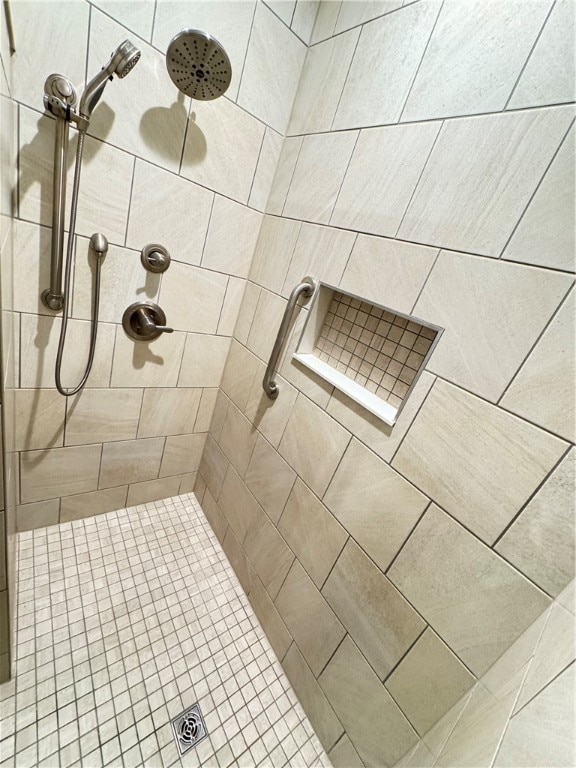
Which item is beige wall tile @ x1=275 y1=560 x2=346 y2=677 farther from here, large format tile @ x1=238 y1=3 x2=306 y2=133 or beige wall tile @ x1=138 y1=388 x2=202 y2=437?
large format tile @ x1=238 y1=3 x2=306 y2=133

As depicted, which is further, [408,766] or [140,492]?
[140,492]

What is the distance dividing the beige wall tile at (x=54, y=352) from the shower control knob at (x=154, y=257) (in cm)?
27

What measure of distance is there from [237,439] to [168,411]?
36 cm

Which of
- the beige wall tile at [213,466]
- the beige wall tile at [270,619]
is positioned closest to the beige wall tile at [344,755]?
the beige wall tile at [270,619]

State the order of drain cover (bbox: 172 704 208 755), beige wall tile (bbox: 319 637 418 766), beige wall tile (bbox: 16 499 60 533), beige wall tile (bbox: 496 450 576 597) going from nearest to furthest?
beige wall tile (bbox: 496 450 576 597) → beige wall tile (bbox: 319 637 418 766) → drain cover (bbox: 172 704 208 755) → beige wall tile (bbox: 16 499 60 533)

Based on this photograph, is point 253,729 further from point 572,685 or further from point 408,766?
point 572,685

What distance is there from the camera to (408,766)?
30.3 inches

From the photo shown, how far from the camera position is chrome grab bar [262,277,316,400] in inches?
39.5

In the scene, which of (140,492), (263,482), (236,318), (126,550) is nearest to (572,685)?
(263,482)

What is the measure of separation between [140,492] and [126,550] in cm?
28

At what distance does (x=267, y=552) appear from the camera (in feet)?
4.10

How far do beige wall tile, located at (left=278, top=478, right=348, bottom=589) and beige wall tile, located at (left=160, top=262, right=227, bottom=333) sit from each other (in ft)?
2.60

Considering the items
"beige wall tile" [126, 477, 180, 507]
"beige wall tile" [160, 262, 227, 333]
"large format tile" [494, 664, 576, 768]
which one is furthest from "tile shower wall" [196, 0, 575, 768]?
"beige wall tile" [126, 477, 180, 507]

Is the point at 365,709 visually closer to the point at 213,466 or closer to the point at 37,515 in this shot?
the point at 213,466
